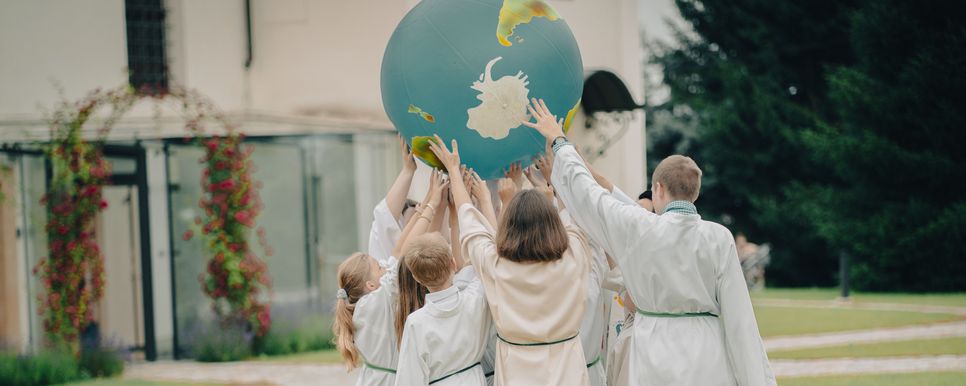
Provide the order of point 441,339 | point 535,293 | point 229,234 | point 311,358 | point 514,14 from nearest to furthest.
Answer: point 535,293 → point 441,339 → point 514,14 → point 311,358 → point 229,234

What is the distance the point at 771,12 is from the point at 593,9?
10.6 m

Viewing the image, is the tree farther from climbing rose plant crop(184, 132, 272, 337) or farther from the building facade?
climbing rose plant crop(184, 132, 272, 337)

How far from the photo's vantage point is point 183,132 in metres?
11.2

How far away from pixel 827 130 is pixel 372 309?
54.4ft

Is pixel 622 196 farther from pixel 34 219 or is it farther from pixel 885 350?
pixel 34 219

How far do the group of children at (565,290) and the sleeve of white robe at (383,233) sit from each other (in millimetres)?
624

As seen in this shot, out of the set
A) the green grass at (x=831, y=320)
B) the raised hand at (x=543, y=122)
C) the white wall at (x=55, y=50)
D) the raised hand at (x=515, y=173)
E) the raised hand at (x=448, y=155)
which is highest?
the white wall at (x=55, y=50)

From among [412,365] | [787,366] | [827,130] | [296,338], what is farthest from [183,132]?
[827,130]

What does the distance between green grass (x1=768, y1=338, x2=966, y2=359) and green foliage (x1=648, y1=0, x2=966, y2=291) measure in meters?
8.05

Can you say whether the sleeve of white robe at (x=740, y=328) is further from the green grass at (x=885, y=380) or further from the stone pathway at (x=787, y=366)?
the stone pathway at (x=787, y=366)

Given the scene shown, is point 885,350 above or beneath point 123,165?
beneath

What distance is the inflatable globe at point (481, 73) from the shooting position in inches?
149

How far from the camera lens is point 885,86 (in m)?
17.5

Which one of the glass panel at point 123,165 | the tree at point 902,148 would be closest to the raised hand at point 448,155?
the glass panel at point 123,165
